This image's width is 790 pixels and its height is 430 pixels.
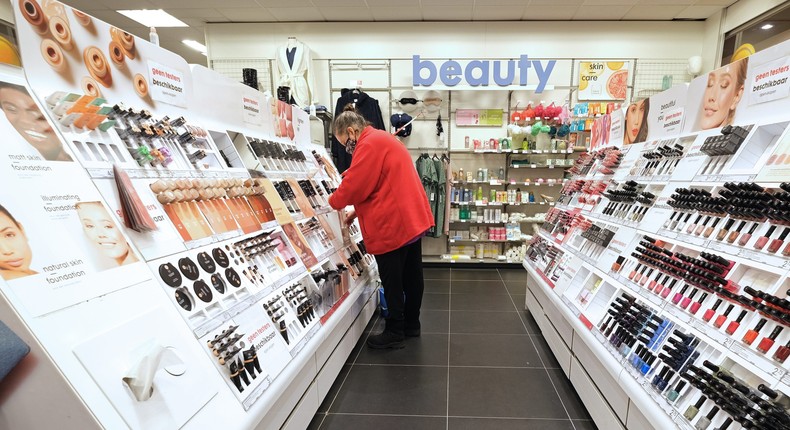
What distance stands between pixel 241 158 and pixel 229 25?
4876 millimetres

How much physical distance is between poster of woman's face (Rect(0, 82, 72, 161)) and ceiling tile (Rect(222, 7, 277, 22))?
5051 mm

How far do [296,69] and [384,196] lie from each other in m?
3.79

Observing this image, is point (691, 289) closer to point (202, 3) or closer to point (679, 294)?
point (679, 294)

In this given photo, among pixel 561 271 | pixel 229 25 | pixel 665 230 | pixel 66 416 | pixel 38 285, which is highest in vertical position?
pixel 229 25

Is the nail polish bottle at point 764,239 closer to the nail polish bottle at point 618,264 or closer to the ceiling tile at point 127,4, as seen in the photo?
the nail polish bottle at point 618,264

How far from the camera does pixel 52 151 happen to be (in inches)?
45.9

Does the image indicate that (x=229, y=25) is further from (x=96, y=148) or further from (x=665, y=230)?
(x=665, y=230)

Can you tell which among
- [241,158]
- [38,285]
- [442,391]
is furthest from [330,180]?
[38,285]

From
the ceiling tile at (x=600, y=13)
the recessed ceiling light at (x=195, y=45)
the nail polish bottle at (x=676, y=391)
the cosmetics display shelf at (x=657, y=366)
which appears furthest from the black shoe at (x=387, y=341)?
the recessed ceiling light at (x=195, y=45)

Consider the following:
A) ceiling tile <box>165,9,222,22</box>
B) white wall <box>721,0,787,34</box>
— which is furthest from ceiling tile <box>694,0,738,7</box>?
ceiling tile <box>165,9,222,22</box>

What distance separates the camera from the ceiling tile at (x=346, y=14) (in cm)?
529

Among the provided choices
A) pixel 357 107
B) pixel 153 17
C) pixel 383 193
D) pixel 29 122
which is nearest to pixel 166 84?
pixel 29 122

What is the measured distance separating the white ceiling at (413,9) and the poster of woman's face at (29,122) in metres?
4.76

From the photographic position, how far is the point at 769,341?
3.95 ft
